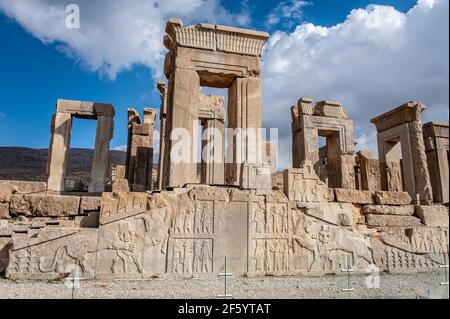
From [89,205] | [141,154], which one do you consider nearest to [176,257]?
[89,205]

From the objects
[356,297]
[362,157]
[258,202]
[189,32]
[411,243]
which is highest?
[189,32]

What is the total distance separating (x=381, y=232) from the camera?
26.4 feet

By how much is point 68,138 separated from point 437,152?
14.1m

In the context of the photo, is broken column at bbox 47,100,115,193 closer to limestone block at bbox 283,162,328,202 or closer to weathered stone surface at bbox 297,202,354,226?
limestone block at bbox 283,162,328,202

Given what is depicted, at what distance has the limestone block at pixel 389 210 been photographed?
8750mm

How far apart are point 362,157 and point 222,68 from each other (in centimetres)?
738

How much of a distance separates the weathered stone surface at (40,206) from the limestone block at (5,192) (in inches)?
4.4

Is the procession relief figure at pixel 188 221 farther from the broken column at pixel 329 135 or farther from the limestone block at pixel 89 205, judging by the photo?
the broken column at pixel 329 135

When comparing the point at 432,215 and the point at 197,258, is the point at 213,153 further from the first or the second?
the point at 432,215

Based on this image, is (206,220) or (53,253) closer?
(53,253)

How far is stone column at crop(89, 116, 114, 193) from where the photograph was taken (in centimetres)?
1231

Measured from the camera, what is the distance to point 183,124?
8133mm
